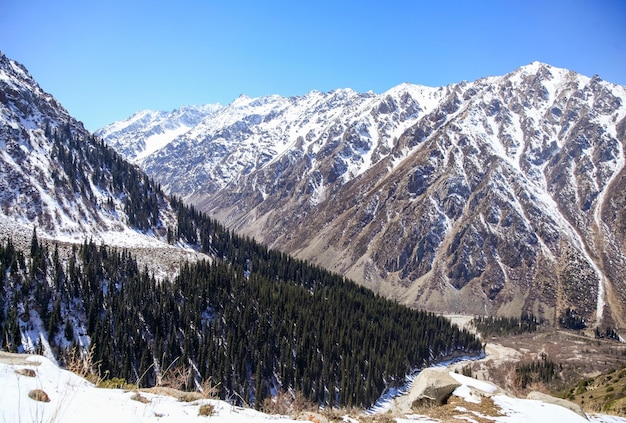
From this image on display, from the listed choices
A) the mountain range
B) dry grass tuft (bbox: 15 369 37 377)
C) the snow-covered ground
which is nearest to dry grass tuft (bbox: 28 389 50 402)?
the snow-covered ground

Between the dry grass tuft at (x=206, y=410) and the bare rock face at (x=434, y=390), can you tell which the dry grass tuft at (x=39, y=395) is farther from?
the bare rock face at (x=434, y=390)

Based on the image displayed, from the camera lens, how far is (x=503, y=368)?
131750mm

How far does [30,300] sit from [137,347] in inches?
898

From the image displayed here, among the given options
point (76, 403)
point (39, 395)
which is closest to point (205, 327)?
point (76, 403)

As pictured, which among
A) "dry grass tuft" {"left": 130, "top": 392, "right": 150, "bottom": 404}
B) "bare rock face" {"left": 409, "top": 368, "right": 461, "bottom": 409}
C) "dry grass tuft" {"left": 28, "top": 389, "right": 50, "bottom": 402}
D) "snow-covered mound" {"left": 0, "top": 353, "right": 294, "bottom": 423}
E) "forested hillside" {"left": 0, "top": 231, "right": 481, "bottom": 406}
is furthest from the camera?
"forested hillside" {"left": 0, "top": 231, "right": 481, "bottom": 406}

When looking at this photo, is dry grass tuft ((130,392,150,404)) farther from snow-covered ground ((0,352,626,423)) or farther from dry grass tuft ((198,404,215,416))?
dry grass tuft ((198,404,215,416))

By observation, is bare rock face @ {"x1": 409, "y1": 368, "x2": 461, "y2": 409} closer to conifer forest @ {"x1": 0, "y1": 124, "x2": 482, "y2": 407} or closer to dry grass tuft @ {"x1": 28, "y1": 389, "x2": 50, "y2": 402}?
dry grass tuft @ {"x1": 28, "y1": 389, "x2": 50, "y2": 402}

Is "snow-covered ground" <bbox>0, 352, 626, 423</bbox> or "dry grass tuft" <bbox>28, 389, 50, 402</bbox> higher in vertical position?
"dry grass tuft" <bbox>28, 389, 50, 402</bbox>

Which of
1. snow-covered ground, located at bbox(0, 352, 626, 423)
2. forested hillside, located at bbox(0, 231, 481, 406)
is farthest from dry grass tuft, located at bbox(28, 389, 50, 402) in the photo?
forested hillside, located at bbox(0, 231, 481, 406)

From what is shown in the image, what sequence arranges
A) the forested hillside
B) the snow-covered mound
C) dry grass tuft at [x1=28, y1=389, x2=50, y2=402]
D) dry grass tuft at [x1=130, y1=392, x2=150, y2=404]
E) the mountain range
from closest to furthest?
1. the snow-covered mound
2. dry grass tuft at [x1=28, y1=389, x2=50, y2=402]
3. dry grass tuft at [x1=130, y1=392, x2=150, y2=404]
4. the forested hillside
5. the mountain range

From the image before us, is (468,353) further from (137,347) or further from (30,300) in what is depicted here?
(30,300)

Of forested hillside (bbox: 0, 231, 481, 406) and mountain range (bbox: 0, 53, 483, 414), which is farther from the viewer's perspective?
mountain range (bbox: 0, 53, 483, 414)

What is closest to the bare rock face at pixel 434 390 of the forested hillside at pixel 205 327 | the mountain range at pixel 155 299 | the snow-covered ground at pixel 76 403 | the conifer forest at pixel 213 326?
the snow-covered ground at pixel 76 403

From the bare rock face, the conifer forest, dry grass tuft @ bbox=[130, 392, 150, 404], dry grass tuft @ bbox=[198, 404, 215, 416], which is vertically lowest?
the conifer forest
